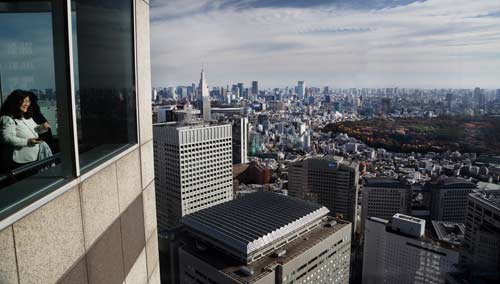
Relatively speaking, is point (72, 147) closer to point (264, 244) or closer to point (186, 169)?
point (264, 244)

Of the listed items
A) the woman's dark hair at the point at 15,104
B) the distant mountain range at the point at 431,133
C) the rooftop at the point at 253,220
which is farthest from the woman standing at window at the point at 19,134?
the distant mountain range at the point at 431,133

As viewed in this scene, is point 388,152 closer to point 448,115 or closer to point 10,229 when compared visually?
point 448,115

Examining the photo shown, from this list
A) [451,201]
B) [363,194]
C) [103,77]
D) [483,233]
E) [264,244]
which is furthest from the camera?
[363,194]

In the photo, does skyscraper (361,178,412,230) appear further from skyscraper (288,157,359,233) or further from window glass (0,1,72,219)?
window glass (0,1,72,219)

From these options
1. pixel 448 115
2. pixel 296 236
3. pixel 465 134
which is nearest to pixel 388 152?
pixel 448 115

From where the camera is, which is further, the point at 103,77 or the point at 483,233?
the point at 483,233

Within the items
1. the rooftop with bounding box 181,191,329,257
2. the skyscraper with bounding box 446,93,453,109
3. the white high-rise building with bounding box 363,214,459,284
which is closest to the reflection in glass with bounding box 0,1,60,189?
the rooftop with bounding box 181,191,329,257

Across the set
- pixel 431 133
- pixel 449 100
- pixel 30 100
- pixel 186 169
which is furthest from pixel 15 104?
pixel 431 133
